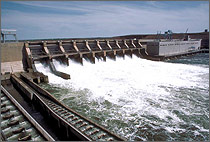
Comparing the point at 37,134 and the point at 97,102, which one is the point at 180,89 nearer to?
the point at 97,102

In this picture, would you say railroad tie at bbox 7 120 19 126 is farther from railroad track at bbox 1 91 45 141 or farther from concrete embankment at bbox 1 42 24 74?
concrete embankment at bbox 1 42 24 74

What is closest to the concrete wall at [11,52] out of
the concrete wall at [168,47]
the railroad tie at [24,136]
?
the railroad tie at [24,136]

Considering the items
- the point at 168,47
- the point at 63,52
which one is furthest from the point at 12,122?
the point at 168,47

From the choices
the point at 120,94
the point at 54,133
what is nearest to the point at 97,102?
the point at 120,94

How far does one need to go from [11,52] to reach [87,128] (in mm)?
13848

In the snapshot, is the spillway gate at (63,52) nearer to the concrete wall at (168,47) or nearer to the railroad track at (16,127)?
the concrete wall at (168,47)

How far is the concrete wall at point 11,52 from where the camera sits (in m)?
15.4

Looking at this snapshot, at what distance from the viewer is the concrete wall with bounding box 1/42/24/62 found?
50.4 ft

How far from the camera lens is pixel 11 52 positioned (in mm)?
15875

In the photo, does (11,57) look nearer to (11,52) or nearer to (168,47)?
(11,52)

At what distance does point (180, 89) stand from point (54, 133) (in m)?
10.4

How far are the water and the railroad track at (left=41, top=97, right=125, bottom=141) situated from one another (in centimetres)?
106

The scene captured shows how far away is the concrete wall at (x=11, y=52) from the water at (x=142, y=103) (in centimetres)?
363

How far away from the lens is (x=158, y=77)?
15992 mm
